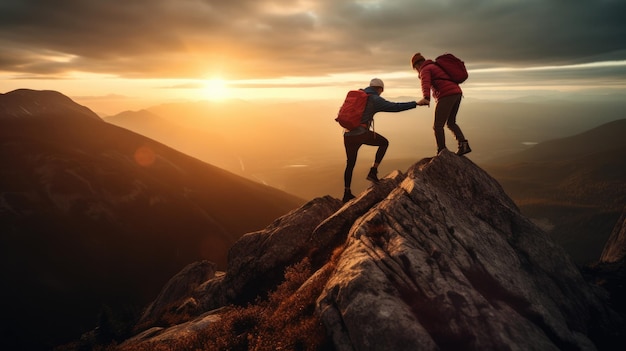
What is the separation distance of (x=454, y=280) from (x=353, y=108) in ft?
26.3

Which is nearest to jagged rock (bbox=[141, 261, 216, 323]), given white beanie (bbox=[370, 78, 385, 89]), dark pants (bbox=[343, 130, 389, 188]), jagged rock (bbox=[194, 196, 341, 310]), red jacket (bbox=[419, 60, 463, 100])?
jagged rock (bbox=[194, 196, 341, 310])

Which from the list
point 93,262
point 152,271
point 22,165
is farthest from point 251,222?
point 22,165

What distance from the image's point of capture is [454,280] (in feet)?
34.5

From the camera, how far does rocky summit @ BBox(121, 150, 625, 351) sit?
29.9 feet

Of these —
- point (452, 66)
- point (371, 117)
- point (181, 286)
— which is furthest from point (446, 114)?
point (181, 286)

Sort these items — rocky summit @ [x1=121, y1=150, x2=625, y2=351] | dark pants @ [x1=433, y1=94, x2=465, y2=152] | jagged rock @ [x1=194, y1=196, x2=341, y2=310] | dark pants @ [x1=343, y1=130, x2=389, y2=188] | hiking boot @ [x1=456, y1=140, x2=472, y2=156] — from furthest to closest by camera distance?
jagged rock @ [x1=194, y1=196, x2=341, y2=310], hiking boot @ [x1=456, y1=140, x2=472, y2=156], dark pants @ [x1=343, y1=130, x2=389, y2=188], dark pants @ [x1=433, y1=94, x2=465, y2=152], rocky summit @ [x1=121, y1=150, x2=625, y2=351]

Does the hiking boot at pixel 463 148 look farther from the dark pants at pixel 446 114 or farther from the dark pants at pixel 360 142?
the dark pants at pixel 360 142

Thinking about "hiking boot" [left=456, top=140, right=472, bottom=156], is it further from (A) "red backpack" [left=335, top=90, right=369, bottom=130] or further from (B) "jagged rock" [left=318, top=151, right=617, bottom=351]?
(A) "red backpack" [left=335, top=90, right=369, bottom=130]

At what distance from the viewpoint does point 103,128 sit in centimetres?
19675

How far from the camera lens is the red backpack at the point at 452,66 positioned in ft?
50.1

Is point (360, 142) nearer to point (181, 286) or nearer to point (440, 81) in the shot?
point (440, 81)

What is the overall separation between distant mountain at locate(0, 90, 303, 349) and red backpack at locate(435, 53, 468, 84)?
77.7 m

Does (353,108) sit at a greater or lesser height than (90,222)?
greater

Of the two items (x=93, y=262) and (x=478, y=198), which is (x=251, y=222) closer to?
(x=93, y=262)
